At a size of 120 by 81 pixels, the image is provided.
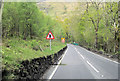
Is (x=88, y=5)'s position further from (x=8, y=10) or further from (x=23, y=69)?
(x=23, y=69)

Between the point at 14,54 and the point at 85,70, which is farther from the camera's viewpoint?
the point at 85,70

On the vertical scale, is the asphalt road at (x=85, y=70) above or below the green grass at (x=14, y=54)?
below

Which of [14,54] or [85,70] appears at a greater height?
[14,54]

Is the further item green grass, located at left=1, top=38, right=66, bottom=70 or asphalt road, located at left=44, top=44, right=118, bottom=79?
asphalt road, located at left=44, top=44, right=118, bottom=79

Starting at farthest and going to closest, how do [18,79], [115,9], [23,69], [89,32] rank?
1. [89,32]
2. [115,9]
3. [23,69]
4. [18,79]

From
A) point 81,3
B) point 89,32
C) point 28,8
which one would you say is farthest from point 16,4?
point 89,32

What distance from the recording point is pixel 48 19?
64.4m

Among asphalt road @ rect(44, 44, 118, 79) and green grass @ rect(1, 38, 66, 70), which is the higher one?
green grass @ rect(1, 38, 66, 70)

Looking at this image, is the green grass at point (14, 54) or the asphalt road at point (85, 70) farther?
the asphalt road at point (85, 70)

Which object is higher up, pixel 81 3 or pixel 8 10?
pixel 81 3

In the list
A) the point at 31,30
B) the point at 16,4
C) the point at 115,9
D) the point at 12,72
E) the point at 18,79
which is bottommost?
the point at 18,79

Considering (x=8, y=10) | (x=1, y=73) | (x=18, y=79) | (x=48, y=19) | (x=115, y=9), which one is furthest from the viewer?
(x=48, y=19)

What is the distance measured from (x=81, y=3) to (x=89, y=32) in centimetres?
1736

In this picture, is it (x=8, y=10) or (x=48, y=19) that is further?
(x=48, y=19)
